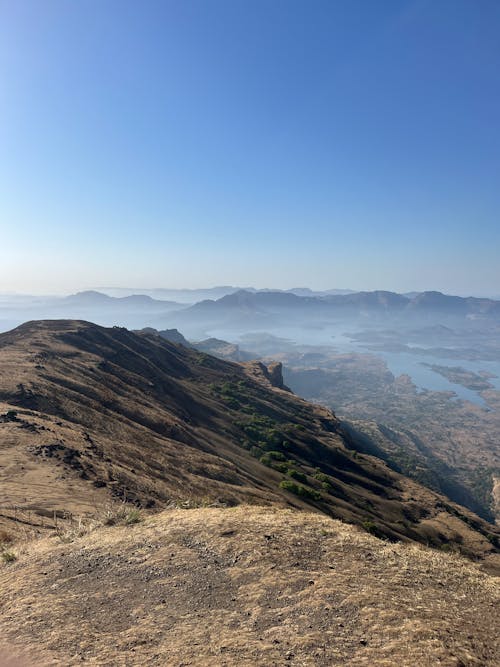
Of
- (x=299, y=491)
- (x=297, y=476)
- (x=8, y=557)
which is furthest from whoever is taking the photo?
(x=297, y=476)

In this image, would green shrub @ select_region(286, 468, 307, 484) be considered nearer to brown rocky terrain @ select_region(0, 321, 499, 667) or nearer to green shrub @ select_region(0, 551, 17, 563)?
brown rocky terrain @ select_region(0, 321, 499, 667)

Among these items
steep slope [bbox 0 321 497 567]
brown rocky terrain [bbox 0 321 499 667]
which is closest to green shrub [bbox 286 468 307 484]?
steep slope [bbox 0 321 497 567]

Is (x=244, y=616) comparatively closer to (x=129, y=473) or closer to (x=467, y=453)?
(x=129, y=473)

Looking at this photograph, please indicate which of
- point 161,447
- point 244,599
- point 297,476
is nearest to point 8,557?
point 244,599

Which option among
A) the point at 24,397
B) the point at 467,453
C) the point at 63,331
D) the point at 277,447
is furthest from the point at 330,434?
the point at 467,453

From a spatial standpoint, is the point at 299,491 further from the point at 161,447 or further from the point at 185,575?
the point at 185,575

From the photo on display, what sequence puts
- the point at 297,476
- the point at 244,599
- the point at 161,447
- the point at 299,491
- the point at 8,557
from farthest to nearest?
the point at 297,476, the point at 299,491, the point at 161,447, the point at 8,557, the point at 244,599
